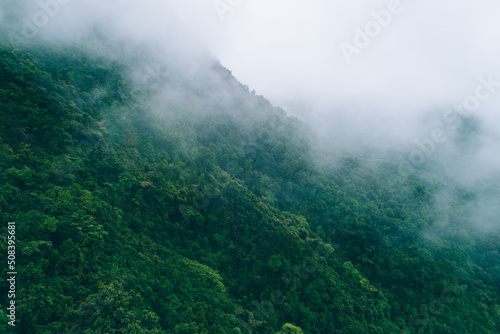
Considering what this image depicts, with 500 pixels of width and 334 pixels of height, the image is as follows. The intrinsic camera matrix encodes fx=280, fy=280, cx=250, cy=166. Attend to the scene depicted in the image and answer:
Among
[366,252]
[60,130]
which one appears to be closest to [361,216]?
[366,252]

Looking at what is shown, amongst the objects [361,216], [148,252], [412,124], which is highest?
[412,124]

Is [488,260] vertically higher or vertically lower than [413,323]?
higher

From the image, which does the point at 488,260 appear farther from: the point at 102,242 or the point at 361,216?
the point at 102,242

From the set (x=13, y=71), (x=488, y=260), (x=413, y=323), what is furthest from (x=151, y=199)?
(x=488, y=260)

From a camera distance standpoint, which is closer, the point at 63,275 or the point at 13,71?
the point at 63,275

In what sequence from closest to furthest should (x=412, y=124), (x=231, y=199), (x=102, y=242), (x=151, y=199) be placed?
1. (x=102, y=242)
2. (x=151, y=199)
3. (x=231, y=199)
4. (x=412, y=124)

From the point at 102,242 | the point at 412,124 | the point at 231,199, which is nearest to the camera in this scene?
the point at 102,242

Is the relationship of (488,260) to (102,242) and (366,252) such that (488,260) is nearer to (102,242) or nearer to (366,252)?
(366,252)
